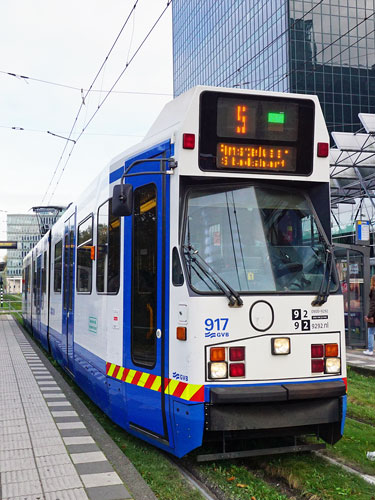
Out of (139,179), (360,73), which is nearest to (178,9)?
(360,73)

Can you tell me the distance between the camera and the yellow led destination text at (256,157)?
5.32m

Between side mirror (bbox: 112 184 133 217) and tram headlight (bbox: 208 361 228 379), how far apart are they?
5.19ft

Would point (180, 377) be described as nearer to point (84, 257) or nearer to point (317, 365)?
point (317, 365)

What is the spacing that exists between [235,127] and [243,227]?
936mm

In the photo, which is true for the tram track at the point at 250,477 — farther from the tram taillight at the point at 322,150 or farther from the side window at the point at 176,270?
the tram taillight at the point at 322,150

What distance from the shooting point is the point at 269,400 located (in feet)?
15.7

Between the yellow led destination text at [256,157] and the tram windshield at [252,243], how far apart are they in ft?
0.70

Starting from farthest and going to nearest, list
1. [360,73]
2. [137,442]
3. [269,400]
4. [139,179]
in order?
[360,73] < [137,442] < [139,179] < [269,400]

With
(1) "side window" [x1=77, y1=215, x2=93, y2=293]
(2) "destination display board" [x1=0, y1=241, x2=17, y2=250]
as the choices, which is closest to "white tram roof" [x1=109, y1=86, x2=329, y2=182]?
Result: (1) "side window" [x1=77, y1=215, x2=93, y2=293]

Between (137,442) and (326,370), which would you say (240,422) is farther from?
(137,442)

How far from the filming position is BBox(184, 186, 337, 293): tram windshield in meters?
5.09

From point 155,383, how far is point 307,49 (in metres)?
56.2

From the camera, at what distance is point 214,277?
4.99 meters

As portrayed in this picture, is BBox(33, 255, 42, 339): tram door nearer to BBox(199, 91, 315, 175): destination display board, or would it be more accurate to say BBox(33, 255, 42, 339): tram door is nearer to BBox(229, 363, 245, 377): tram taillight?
BBox(199, 91, 315, 175): destination display board
